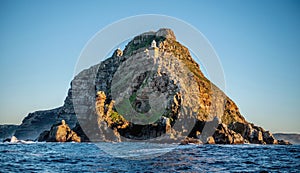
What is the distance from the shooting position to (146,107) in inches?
5266

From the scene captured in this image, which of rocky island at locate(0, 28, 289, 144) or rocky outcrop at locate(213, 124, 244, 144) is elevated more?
rocky island at locate(0, 28, 289, 144)

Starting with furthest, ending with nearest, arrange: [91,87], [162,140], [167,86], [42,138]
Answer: [91,87] < [167,86] < [42,138] < [162,140]

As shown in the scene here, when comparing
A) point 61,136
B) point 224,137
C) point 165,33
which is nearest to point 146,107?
point 224,137

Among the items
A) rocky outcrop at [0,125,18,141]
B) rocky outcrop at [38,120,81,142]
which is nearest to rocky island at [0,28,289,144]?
rocky outcrop at [38,120,81,142]

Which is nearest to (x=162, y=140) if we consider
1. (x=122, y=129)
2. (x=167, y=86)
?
(x=122, y=129)

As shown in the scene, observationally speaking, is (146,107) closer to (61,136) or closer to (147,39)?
(61,136)

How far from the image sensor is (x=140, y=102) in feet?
453

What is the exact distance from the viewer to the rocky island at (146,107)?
10962 cm

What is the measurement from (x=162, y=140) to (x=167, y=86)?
35418 mm

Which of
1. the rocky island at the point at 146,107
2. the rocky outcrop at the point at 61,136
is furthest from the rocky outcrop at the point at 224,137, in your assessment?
the rocky outcrop at the point at 61,136

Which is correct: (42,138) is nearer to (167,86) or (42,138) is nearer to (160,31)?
(167,86)

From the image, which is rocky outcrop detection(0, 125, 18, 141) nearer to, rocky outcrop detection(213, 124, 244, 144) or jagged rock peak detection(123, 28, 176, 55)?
jagged rock peak detection(123, 28, 176, 55)

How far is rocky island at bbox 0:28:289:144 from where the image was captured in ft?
360

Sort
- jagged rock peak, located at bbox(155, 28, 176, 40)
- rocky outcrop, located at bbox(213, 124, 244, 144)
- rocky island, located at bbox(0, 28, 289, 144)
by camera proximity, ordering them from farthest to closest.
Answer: jagged rock peak, located at bbox(155, 28, 176, 40) → rocky island, located at bbox(0, 28, 289, 144) → rocky outcrop, located at bbox(213, 124, 244, 144)
